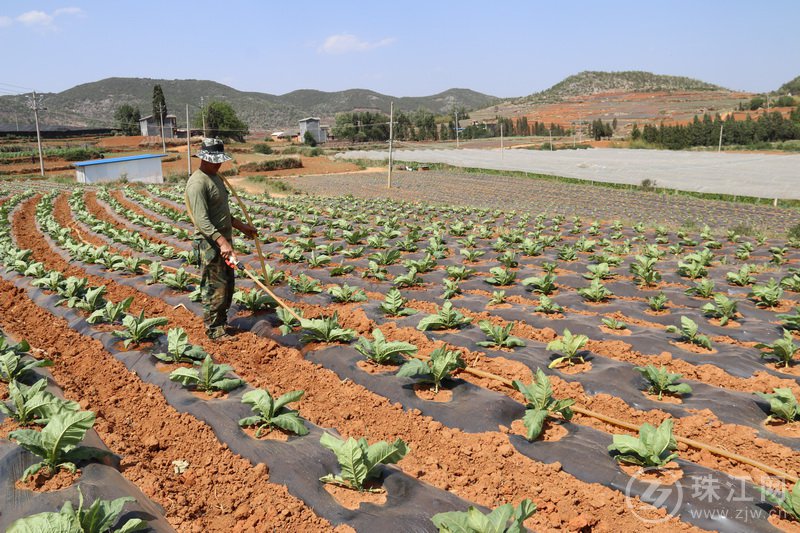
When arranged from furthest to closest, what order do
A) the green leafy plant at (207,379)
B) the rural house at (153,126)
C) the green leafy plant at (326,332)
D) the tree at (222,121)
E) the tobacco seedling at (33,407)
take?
1. the rural house at (153,126)
2. the tree at (222,121)
3. the green leafy plant at (326,332)
4. the green leafy plant at (207,379)
5. the tobacco seedling at (33,407)

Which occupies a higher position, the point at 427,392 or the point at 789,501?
the point at 789,501

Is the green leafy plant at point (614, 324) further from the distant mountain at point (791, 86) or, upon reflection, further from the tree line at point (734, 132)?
the distant mountain at point (791, 86)

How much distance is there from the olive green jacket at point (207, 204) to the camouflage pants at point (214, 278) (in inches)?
6.1

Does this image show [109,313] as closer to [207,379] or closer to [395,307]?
[207,379]

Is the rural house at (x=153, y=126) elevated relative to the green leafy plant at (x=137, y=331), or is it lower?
elevated

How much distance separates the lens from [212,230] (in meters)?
5.73

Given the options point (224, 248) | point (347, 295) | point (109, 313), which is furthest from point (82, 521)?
point (347, 295)

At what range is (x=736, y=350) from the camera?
5344 mm

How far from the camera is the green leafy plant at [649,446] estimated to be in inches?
129

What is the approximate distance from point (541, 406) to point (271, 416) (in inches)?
76.4

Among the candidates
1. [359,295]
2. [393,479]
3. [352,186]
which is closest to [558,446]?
[393,479]

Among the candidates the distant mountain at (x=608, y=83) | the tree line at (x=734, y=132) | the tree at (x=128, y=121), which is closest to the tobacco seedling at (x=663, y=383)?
the tree line at (x=734, y=132)

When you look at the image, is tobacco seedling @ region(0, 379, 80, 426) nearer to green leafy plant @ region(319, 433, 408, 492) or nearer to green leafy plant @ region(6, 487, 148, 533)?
green leafy plant @ region(6, 487, 148, 533)

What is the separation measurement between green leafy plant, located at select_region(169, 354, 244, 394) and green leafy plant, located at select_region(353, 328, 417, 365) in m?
1.16
